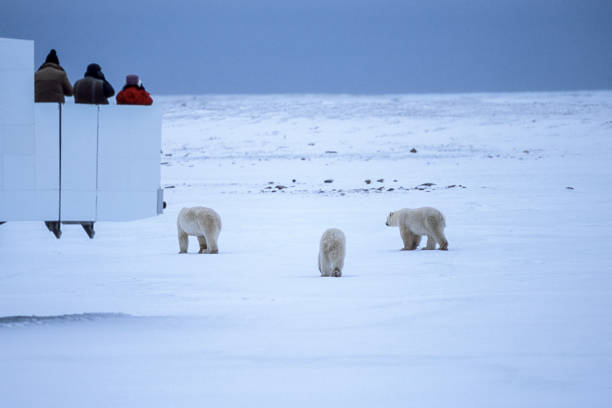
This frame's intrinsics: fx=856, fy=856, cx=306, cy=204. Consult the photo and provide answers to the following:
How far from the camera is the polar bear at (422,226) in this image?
12.6 m

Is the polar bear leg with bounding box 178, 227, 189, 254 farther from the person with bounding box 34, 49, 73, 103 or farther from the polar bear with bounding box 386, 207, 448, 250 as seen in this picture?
the person with bounding box 34, 49, 73, 103

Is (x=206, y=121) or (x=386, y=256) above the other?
(x=206, y=121)

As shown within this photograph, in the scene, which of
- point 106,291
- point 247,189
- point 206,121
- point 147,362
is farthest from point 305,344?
point 206,121

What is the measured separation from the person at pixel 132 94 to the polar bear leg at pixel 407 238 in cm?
597

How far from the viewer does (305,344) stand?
6.74 metres

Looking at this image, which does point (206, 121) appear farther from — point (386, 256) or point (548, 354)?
point (548, 354)

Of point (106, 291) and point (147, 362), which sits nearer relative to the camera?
point (147, 362)

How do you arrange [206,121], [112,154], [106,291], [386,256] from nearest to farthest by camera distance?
[112,154] < [106,291] < [386,256] < [206,121]

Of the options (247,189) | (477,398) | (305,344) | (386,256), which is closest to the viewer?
(477,398)

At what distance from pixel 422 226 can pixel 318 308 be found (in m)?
4.96

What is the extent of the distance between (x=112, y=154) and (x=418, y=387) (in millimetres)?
3599

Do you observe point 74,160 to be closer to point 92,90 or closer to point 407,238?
point 92,90

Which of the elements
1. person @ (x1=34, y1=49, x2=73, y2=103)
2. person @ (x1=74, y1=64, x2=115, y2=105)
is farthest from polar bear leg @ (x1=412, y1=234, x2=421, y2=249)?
person @ (x1=34, y1=49, x2=73, y2=103)

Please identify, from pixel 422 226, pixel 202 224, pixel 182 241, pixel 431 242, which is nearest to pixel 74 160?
pixel 202 224
